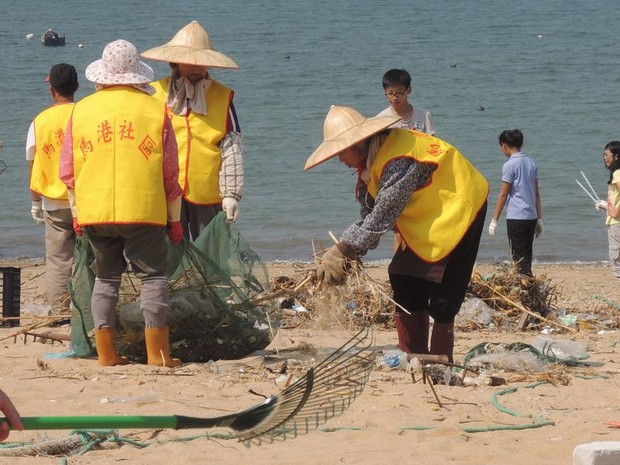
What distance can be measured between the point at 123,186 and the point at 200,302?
926 millimetres

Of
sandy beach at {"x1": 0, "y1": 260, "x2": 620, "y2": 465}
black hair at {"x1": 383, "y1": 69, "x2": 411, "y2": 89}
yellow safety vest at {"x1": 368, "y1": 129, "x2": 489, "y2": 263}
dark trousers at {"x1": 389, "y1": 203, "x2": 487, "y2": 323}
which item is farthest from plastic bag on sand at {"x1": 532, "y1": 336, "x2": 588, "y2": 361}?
black hair at {"x1": 383, "y1": 69, "x2": 411, "y2": 89}

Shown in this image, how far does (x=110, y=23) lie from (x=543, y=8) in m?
16.9

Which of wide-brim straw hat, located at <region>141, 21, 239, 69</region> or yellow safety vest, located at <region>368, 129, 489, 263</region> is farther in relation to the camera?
wide-brim straw hat, located at <region>141, 21, 239, 69</region>

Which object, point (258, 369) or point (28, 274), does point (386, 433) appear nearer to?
point (258, 369)

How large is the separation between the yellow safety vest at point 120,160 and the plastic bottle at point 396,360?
1425mm

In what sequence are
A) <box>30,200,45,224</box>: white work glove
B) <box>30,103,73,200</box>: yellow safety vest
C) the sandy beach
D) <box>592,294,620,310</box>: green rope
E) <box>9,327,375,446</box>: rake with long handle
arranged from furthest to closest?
<box>592,294,620,310</box>: green rope, <box>30,200,45,224</box>: white work glove, <box>30,103,73,200</box>: yellow safety vest, the sandy beach, <box>9,327,375,446</box>: rake with long handle

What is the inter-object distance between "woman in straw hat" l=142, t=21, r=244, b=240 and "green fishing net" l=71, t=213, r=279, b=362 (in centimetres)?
32

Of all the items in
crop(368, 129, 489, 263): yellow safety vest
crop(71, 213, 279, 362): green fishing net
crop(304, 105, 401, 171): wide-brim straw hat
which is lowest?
crop(71, 213, 279, 362): green fishing net

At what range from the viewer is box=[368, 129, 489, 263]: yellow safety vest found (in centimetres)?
587

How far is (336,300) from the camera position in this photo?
6.48 meters

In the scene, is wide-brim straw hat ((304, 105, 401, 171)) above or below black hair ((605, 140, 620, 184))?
above

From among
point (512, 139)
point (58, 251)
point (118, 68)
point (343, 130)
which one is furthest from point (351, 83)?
point (343, 130)

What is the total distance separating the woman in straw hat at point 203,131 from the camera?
6.99m

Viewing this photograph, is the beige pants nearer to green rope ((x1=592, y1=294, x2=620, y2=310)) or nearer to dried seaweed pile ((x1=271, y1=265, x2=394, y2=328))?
dried seaweed pile ((x1=271, y1=265, x2=394, y2=328))
